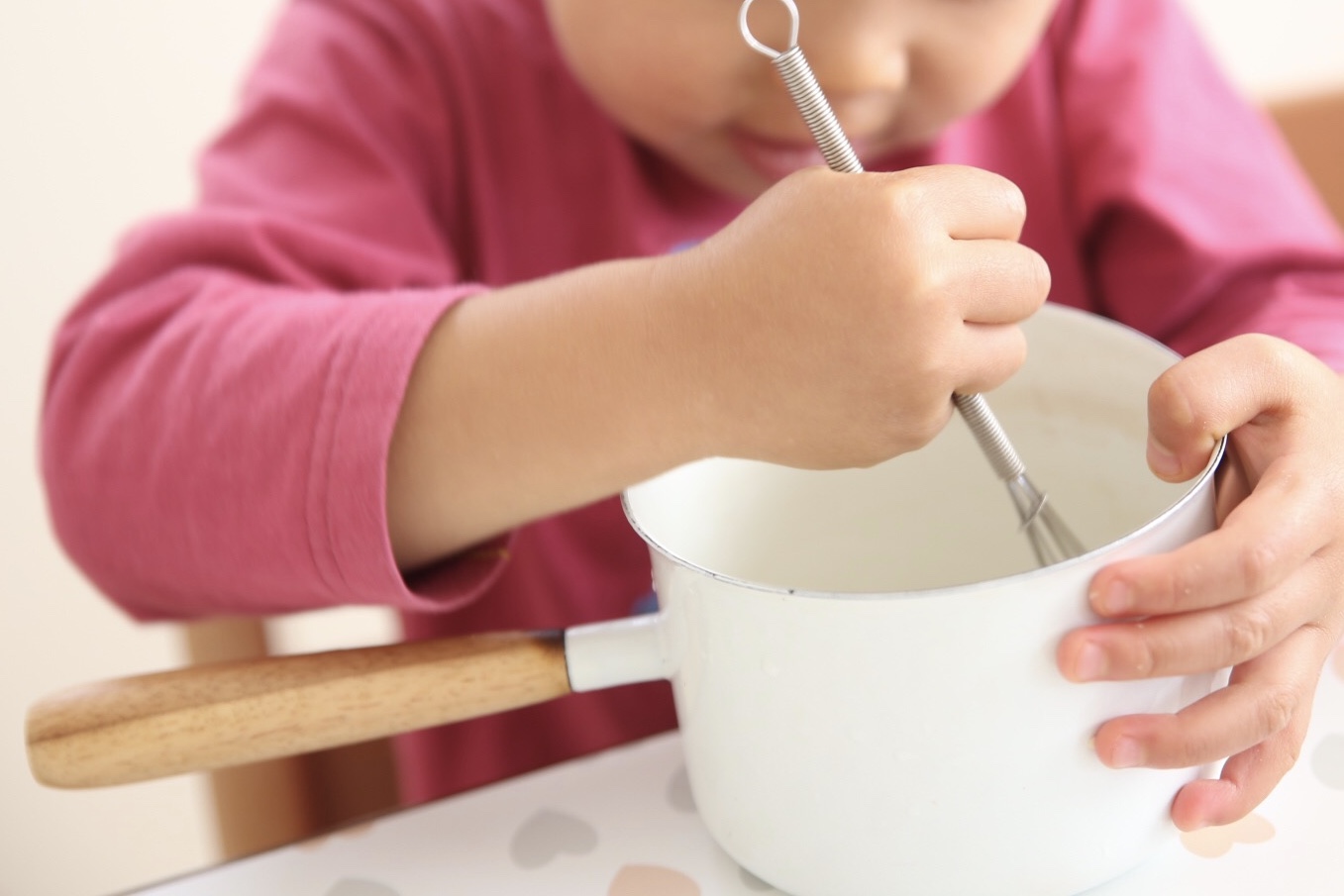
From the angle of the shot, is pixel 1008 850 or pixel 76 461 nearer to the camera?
pixel 1008 850

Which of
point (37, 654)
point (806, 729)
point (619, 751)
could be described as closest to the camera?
point (806, 729)

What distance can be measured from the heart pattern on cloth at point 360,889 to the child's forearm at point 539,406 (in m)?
0.09

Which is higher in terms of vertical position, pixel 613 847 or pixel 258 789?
pixel 613 847

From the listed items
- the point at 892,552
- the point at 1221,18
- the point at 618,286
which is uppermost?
the point at 618,286

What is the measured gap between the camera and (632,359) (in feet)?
0.97

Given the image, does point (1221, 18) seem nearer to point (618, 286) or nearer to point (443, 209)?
point (443, 209)

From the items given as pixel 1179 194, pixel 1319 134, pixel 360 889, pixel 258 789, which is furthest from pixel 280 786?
Result: pixel 1319 134

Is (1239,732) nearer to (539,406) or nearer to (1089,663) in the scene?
(1089,663)

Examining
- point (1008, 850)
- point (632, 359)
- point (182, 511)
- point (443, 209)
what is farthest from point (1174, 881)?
point (443, 209)

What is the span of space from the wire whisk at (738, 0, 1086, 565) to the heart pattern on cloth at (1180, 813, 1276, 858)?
0.08 metres

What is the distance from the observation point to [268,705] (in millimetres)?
290

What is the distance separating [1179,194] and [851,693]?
38cm

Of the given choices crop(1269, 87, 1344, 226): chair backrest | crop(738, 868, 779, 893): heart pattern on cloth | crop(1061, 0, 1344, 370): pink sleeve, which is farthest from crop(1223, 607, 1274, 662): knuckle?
crop(1269, 87, 1344, 226): chair backrest

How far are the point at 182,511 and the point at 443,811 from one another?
119mm
